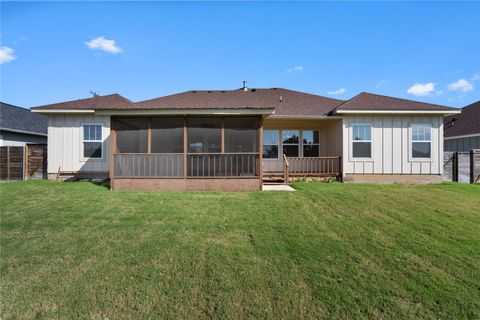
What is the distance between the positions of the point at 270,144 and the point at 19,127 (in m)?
16.1

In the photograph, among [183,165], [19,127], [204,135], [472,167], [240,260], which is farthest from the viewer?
[19,127]

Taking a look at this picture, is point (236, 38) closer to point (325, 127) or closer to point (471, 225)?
point (325, 127)

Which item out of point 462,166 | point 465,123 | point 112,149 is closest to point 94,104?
point 112,149

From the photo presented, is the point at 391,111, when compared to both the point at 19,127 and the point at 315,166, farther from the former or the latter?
the point at 19,127

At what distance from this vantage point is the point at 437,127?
11.0 m

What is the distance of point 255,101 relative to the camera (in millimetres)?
14281

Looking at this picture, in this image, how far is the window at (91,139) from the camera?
11719 millimetres

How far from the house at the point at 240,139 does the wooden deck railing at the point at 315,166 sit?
0.15ft

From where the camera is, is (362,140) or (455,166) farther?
(455,166)

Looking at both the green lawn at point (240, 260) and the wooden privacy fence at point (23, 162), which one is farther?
the wooden privacy fence at point (23, 162)

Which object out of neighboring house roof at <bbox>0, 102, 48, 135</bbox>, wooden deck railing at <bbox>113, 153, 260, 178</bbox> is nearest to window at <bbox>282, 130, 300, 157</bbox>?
wooden deck railing at <bbox>113, 153, 260, 178</bbox>

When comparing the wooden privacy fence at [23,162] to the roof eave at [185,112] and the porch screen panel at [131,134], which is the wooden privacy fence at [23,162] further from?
the roof eave at [185,112]

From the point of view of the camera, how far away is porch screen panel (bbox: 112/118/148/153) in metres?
9.26

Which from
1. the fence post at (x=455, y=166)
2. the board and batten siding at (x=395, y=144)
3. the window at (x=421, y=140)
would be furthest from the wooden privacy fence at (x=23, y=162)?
the fence post at (x=455, y=166)
